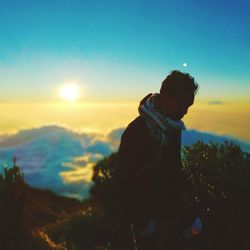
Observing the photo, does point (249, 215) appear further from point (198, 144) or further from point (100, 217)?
point (100, 217)

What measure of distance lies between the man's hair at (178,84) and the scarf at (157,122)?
161 millimetres

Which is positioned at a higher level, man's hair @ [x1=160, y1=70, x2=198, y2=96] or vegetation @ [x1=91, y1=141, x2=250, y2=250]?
man's hair @ [x1=160, y1=70, x2=198, y2=96]

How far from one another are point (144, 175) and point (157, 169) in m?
0.14

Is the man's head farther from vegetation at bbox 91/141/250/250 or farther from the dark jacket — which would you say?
vegetation at bbox 91/141/250/250

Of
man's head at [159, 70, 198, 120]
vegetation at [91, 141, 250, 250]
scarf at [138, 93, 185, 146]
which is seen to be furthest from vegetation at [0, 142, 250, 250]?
man's head at [159, 70, 198, 120]

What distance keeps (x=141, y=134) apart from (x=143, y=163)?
25 centimetres

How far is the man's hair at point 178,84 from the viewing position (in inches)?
142

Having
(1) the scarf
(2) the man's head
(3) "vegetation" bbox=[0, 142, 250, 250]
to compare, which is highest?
(2) the man's head

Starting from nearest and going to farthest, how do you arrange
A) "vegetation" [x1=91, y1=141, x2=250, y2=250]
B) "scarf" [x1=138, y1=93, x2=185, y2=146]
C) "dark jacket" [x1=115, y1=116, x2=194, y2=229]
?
"dark jacket" [x1=115, y1=116, x2=194, y2=229], "scarf" [x1=138, y1=93, x2=185, y2=146], "vegetation" [x1=91, y1=141, x2=250, y2=250]

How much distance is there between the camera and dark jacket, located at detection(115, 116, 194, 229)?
11.3ft

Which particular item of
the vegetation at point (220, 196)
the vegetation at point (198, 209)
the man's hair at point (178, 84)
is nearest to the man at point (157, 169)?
the man's hair at point (178, 84)

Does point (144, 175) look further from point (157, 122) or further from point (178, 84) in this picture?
point (178, 84)

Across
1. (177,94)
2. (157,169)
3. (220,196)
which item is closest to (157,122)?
(177,94)

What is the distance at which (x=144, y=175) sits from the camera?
11.5ft
